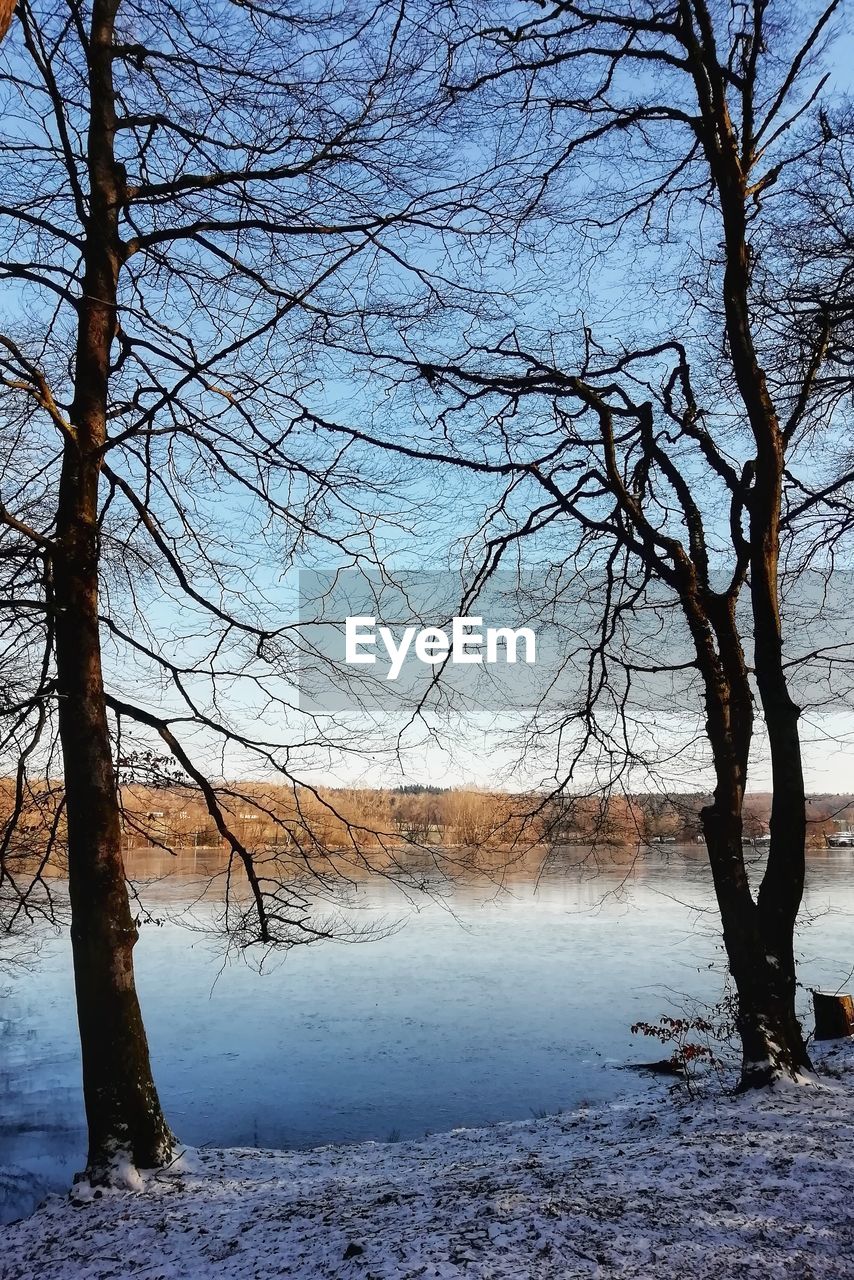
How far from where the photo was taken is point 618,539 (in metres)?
9.05

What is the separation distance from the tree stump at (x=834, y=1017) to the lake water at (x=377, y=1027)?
0.83m

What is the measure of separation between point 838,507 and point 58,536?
748 cm

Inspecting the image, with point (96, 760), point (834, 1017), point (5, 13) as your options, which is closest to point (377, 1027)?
point (834, 1017)

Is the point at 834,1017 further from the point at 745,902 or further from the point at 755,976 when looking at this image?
the point at 745,902

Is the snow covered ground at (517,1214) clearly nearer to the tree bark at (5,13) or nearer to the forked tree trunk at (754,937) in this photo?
the forked tree trunk at (754,937)

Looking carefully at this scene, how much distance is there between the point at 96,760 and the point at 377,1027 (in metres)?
10.6

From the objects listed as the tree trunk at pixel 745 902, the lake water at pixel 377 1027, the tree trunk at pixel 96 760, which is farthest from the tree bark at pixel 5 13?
the tree trunk at pixel 745 902

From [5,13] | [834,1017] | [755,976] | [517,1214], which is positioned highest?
[5,13]

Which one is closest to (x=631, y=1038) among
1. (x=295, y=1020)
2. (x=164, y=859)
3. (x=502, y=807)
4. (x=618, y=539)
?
(x=295, y=1020)

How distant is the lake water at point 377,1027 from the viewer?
419 inches

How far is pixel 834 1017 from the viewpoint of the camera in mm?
10195

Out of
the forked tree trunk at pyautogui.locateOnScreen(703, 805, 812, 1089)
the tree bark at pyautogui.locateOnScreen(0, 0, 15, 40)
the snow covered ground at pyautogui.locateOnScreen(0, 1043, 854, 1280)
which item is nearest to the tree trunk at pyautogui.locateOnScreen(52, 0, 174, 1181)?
the snow covered ground at pyautogui.locateOnScreen(0, 1043, 854, 1280)

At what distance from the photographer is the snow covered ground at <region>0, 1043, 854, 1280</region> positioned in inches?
160

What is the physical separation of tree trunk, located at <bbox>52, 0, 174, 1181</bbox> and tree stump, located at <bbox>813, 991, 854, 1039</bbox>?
25.0 feet
